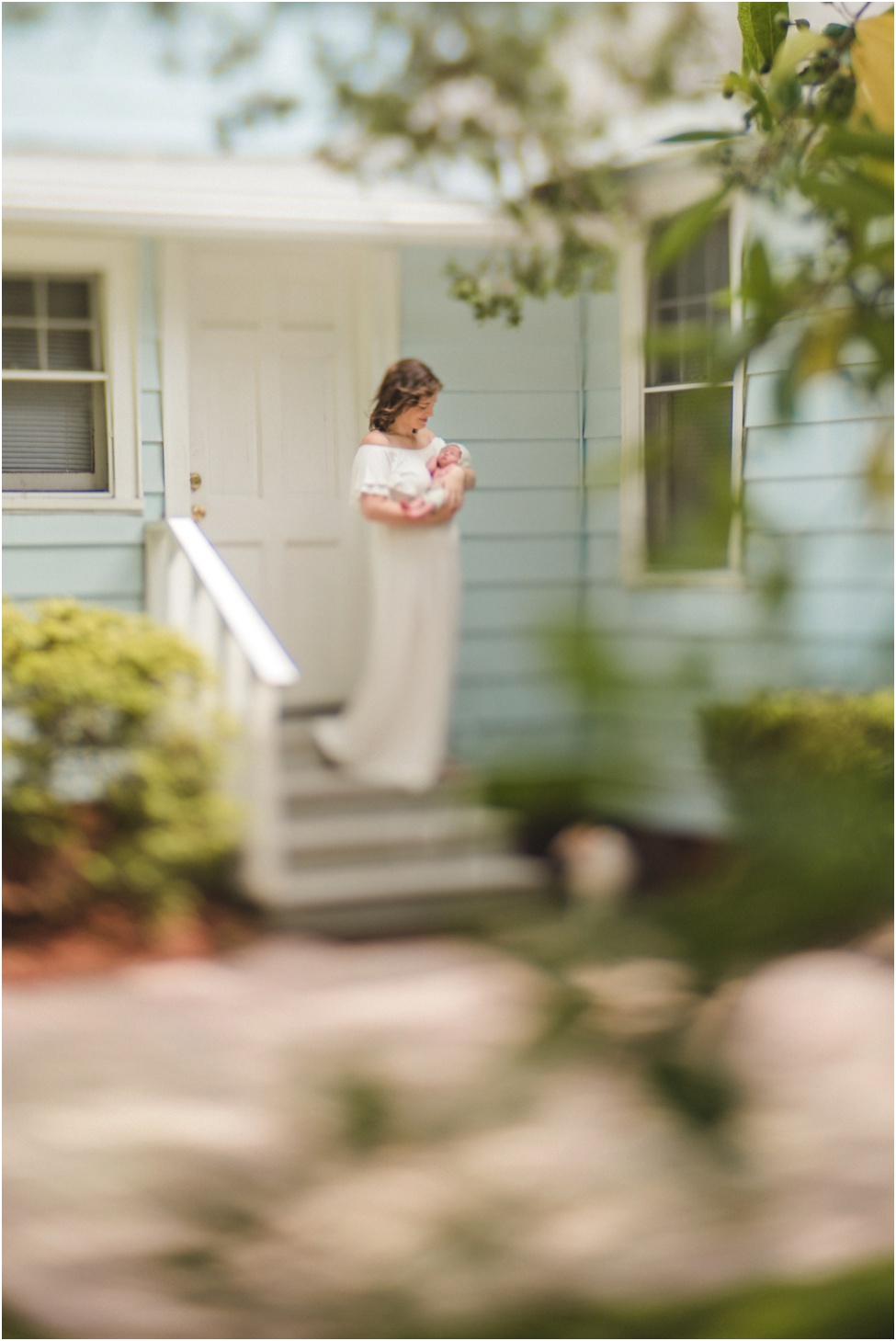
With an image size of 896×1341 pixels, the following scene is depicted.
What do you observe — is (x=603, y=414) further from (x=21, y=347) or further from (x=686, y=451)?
(x=21, y=347)

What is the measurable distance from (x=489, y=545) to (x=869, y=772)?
0.09 meters

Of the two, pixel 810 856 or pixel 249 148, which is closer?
pixel 810 856

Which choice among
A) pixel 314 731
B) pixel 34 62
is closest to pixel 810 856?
pixel 314 731

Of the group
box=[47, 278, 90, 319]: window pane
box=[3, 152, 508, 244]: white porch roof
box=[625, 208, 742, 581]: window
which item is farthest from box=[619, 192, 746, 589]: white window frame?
box=[47, 278, 90, 319]: window pane

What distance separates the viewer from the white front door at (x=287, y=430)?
22 centimetres

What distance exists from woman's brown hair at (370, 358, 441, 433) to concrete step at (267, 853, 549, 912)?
82 mm

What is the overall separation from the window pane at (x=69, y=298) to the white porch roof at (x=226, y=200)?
17 mm

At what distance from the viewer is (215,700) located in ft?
1.35

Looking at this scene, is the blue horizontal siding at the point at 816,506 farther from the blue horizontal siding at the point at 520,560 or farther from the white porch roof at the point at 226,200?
the white porch roof at the point at 226,200

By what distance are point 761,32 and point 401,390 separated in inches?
3.6

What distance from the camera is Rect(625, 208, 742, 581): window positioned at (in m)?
0.09

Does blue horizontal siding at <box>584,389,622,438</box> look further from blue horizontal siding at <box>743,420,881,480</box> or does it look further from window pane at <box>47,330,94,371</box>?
window pane at <box>47,330,94,371</box>

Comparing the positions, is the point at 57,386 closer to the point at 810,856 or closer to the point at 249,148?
the point at 249,148

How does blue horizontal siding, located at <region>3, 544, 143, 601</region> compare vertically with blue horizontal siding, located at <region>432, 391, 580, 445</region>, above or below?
below
